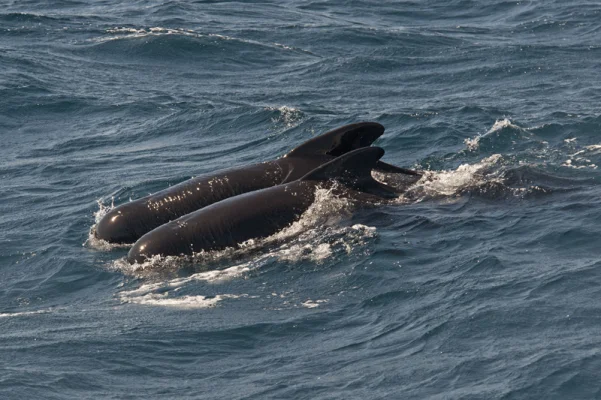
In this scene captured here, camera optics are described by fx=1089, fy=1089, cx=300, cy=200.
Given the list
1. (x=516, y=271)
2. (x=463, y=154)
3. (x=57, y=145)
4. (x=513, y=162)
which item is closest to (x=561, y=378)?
(x=516, y=271)

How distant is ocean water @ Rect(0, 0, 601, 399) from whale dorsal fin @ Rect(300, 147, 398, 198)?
468mm

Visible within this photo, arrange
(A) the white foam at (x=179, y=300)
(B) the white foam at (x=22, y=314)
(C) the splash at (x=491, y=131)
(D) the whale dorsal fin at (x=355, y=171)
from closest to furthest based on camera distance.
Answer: (A) the white foam at (x=179, y=300) → (B) the white foam at (x=22, y=314) → (D) the whale dorsal fin at (x=355, y=171) → (C) the splash at (x=491, y=131)

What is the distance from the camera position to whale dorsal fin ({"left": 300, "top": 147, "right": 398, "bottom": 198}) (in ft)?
57.6

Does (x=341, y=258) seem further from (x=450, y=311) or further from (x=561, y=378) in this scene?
(x=561, y=378)

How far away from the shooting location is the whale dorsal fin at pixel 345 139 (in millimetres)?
18078

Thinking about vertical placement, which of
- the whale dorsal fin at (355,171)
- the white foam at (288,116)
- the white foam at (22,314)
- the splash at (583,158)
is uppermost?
the whale dorsal fin at (355,171)

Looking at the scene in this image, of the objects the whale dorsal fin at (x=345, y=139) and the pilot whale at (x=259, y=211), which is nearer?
the pilot whale at (x=259, y=211)

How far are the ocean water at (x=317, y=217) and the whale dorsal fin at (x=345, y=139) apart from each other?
1.20 meters

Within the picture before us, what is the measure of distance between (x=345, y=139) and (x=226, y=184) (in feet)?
7.23

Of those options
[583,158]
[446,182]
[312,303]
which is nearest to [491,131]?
[583,158]

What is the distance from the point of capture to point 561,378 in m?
10.8

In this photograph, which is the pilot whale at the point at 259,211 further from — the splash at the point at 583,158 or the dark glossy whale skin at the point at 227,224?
the splash at the point at 583,158

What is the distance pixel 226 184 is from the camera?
61.4 feet

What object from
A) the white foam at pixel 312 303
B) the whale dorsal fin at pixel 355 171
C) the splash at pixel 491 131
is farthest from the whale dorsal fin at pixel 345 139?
the white foam at pixel 312 303
